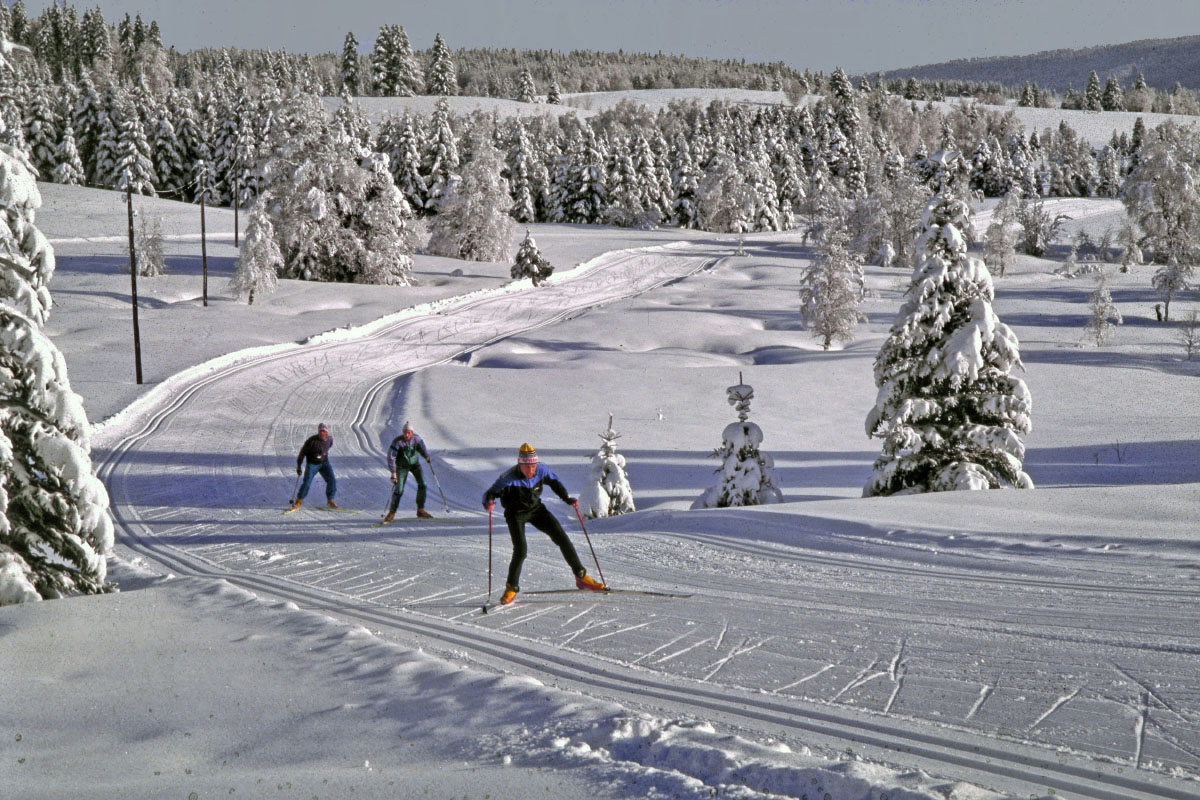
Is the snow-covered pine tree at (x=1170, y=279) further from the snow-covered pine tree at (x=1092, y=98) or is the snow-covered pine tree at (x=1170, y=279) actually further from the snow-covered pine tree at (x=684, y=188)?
the snow-covered pine tree at (x=1092, y=98)

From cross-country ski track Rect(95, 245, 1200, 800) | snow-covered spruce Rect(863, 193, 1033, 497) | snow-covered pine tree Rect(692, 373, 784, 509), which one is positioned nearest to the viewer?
cross-country ski track Rect(95, 245, 1200, 800)

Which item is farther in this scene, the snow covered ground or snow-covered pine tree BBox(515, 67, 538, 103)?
snow-covered pine tree BBox(515, 67, 538, 103)

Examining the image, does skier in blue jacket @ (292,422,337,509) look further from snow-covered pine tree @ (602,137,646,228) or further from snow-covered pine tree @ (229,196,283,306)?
snow-covered pine tree @ (602,137,646,228)

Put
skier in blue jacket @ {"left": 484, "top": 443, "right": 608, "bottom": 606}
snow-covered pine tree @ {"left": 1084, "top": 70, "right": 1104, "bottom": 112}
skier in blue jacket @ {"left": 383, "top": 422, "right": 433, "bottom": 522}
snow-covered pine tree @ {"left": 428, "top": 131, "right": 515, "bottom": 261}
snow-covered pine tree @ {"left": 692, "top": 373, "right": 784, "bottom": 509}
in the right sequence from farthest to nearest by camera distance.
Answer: snow-covered pine tree @ {"left": 1084, "top": 70, "right": 1104, "bottom": 112}
snow-covered pine tree @ {"left": 428, "top": 131, "right": 515, "bottom": 261}
snow-covered pine tree @ {"left": 692, "top": 373, "right": 784, "bottom": 509}
skier in blue jacket @ {"left": 383, "top": 422, "right": 433, "bottom": 522}
skier in blue jacket @ {"left": 484, "top": 443, "right": 608, "bottom": 606}

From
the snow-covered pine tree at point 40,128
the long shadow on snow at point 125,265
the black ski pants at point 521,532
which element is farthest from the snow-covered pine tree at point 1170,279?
the snow-covered pine tree at point 40,128

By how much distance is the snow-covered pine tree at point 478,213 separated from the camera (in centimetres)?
6881

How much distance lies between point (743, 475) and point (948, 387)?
437cm

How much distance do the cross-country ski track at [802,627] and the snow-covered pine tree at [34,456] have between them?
2.13 m

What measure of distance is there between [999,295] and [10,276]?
68015 millimetres

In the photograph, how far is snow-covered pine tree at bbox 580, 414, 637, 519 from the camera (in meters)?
19.5

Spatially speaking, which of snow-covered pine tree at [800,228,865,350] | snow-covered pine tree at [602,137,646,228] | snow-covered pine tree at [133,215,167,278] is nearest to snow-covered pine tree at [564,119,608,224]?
snow-covered pine tree at [602,137,646,228]

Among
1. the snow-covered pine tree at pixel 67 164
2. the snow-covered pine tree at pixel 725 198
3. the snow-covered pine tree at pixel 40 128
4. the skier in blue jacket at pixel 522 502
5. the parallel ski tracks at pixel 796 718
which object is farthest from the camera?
the snow-covered pine tree at pixel 725 198

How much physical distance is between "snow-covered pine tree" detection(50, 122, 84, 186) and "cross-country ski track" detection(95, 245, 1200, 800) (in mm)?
81055

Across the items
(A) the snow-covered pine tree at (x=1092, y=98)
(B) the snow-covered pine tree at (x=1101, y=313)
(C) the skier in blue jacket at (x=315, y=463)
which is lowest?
(C) the skier in blue jacket at (x=315, y=463)
